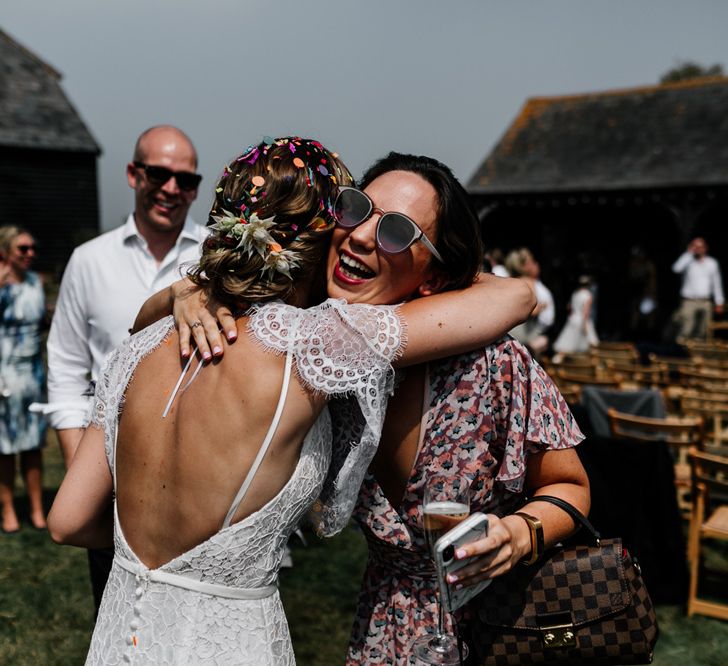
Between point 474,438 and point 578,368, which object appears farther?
point 578,368

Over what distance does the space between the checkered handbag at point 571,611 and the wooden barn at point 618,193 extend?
61.7ft

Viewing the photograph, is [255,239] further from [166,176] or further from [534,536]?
[166,176]

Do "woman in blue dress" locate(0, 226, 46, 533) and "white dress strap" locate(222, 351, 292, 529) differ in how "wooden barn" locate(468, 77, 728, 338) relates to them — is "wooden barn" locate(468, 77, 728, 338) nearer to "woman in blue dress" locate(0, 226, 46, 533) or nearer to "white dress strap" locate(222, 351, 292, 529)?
"woman in blue dress" locate(0, 226, 46, 533)

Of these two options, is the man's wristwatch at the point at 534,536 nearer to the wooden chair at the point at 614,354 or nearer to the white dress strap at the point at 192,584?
Answer: the white dress strap at the point at 192,584

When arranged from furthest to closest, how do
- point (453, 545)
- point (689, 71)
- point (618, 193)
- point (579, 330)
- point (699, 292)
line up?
point (689, 71)
point (618, 193)
point (699, 292)
point (579, 330)
point (453, 545)

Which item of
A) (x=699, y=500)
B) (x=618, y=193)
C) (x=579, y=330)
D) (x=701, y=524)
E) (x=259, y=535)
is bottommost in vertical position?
(x=579, y=330)

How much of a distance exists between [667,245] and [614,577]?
21173 millimetres

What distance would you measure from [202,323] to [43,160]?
84.2 feet

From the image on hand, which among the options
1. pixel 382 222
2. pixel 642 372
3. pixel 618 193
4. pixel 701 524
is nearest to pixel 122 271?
pixel 382 222

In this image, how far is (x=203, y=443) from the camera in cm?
153

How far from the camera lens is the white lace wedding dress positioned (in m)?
1.53

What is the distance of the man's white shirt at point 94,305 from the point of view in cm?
310

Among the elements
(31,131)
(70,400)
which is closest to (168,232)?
(70,400)

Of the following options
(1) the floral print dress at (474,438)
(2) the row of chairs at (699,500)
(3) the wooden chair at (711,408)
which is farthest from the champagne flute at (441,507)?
(3) the wooden chair at (711,408)
